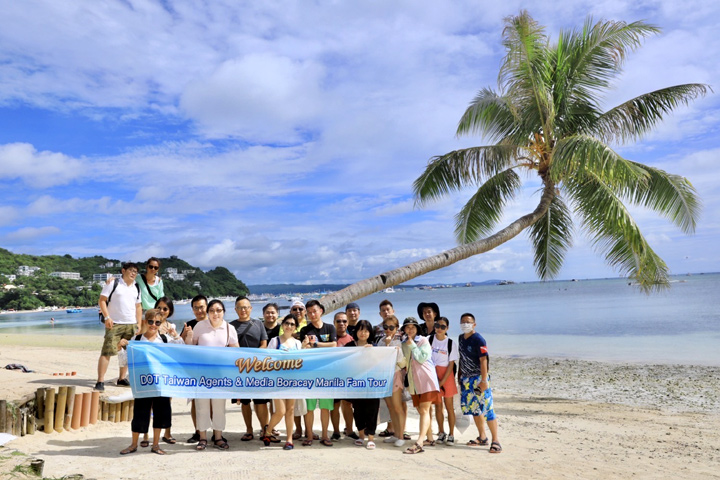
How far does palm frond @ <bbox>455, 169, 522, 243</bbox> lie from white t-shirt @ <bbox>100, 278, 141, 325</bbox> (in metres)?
8.91

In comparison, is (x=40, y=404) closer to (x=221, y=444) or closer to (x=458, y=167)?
(x=221, y=444)

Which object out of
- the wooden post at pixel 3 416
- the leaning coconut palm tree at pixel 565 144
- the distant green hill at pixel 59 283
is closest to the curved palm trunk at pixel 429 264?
the leaning coconut palm tree at pixel 565 144

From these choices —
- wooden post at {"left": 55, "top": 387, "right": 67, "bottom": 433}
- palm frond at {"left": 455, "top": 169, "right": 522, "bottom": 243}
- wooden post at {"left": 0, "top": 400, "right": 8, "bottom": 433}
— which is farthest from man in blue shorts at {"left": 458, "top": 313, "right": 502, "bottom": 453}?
palm frond at {"left": 455, "top": 169, "right": 522, "bottom": 243}

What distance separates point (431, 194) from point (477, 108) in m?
2.60

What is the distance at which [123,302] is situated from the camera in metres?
8.06

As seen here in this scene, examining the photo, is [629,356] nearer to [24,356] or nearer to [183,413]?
[183,413]

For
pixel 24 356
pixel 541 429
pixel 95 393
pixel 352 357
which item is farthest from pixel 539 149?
pixel 24 356

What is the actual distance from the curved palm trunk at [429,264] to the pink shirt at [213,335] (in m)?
2.26

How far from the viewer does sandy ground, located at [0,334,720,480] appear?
545 cm

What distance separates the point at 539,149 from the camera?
1258 cm

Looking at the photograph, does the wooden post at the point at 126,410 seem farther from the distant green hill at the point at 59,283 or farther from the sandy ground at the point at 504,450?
the distant green hill at the point at 59,283

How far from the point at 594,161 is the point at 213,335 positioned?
779 cm

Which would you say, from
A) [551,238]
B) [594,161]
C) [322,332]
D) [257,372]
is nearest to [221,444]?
[257,372]

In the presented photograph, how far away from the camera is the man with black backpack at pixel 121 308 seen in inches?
314
